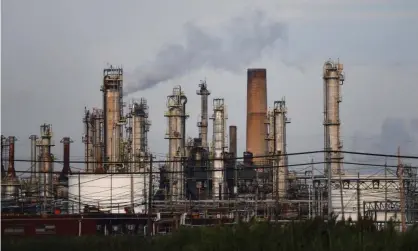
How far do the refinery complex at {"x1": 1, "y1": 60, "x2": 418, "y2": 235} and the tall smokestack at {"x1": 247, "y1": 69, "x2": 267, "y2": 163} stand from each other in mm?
65

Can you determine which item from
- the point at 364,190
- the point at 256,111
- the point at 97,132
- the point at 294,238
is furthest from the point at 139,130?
the point at 294,238

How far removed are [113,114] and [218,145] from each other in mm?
6111

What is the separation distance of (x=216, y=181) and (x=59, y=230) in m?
13.7

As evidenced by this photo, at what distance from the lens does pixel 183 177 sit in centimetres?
4469

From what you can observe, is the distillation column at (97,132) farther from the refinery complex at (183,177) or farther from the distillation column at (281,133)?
the distillation column at (281,133)

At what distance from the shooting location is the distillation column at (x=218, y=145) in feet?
148

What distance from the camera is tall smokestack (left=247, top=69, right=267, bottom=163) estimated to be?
52719mm

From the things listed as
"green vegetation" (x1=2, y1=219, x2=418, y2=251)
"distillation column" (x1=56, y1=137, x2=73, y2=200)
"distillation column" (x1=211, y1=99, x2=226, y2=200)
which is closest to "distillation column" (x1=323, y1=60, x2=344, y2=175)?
"distillation column" (x1=211, y1=99, x2=226, y2=200)

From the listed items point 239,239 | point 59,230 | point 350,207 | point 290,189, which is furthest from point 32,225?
point 239,239

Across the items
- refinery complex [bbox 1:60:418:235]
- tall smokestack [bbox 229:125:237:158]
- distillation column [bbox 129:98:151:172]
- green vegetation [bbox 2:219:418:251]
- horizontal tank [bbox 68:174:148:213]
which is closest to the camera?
green vegetation [bbox 2:219:418:251]

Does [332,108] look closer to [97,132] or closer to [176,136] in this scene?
[176,136]

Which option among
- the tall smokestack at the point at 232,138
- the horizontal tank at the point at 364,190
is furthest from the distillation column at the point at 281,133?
the tall smokestack at the point at 232,138

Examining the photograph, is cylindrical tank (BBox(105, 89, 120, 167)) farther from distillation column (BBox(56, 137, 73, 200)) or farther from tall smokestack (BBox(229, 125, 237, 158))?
tall smokestack (BBox(229, 125, 237, 158))

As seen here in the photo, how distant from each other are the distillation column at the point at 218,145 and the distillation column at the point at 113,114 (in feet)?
17.6
